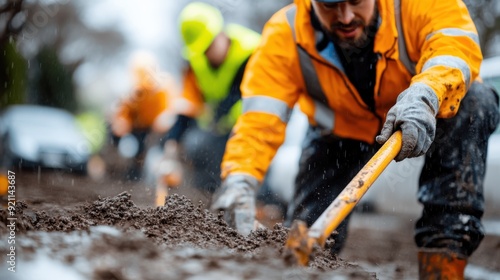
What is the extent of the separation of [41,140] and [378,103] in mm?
8106

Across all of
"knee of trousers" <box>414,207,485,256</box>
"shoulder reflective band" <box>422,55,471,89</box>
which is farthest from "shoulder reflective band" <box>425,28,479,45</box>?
"knee of trousers" <box>414,207,485,256</box>

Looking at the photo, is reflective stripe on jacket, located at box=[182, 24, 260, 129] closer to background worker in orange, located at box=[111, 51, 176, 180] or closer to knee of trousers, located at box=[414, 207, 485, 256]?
background worker in orange, located at box=[111, 51, 176, 180]

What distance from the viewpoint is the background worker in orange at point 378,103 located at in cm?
276

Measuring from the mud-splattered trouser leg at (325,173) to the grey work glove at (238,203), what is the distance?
537mm

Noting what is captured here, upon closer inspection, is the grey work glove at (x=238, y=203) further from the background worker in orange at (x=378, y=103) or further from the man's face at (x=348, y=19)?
the man's face at (x=348, y=19)

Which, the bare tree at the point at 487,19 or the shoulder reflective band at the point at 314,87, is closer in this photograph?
the shoulder reflective band at the point at 314,87

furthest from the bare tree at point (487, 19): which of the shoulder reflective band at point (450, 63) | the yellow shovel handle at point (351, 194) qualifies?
the yellow shovel handle at point (351, 194)

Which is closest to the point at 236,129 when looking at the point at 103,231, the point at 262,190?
the point at 103,231

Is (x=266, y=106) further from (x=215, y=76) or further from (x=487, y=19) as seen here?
(x=487, y=19)

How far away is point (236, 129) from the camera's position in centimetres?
324

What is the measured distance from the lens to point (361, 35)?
10.1ft

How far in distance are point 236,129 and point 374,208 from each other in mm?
3140

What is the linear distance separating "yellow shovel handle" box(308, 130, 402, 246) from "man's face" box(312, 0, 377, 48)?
70 centimetres

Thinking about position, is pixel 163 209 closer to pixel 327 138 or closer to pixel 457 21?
pixel 327 138
